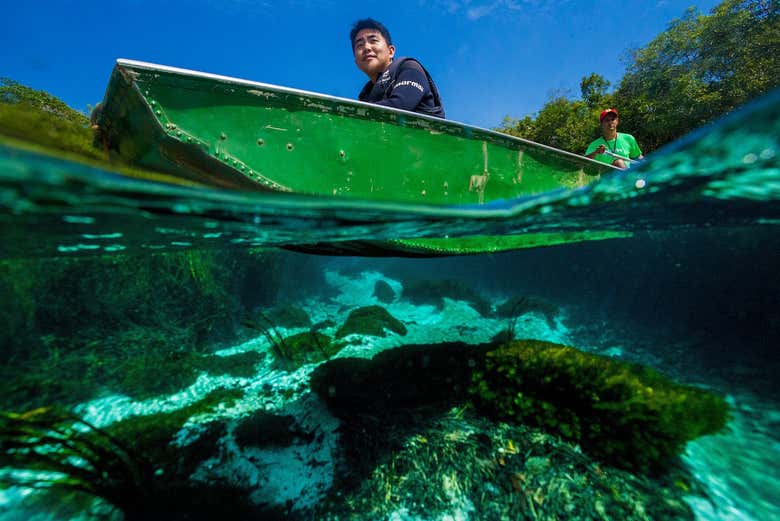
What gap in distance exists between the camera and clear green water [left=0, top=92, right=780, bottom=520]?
8.15 ft

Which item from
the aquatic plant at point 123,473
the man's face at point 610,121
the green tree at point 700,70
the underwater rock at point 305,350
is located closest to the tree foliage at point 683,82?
the green tree at point 700,70

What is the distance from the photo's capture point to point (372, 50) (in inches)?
192

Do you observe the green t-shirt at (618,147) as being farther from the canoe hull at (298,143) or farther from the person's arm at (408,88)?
the person's arm at (408,88)

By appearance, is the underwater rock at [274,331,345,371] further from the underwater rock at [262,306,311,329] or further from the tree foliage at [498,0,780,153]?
the tree foliage at [498,0,780,153]

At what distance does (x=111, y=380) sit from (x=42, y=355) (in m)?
1.97

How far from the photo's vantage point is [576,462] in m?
3.59

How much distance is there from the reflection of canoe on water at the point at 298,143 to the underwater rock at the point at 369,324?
683 centimetres

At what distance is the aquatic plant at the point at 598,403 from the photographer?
3.65 metres

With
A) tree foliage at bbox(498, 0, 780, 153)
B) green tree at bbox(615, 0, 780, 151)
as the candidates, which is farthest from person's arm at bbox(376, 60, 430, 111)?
green tree at bbox(615, 0, 780, 151)

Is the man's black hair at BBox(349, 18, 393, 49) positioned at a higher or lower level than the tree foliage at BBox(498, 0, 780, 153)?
lower

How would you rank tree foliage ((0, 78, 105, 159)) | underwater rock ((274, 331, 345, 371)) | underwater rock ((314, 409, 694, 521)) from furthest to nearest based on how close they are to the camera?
underwater rock ((274, 331, 345, 371)) → underwater rock ((314, 409, 694, 521)) → tree foliage ((0, 78, 105, 159))

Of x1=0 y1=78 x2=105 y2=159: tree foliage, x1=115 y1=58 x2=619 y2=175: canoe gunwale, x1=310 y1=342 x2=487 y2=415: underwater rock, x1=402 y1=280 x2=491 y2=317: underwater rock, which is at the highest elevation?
x1=115 y1=58 x2=619 y2=175: canoe gunwale

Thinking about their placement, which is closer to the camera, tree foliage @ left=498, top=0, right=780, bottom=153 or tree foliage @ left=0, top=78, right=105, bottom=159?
tree foliage @ left=0, top=78, right=105, bottom=159

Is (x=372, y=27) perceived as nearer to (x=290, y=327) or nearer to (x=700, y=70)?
(x=290, y=327)
